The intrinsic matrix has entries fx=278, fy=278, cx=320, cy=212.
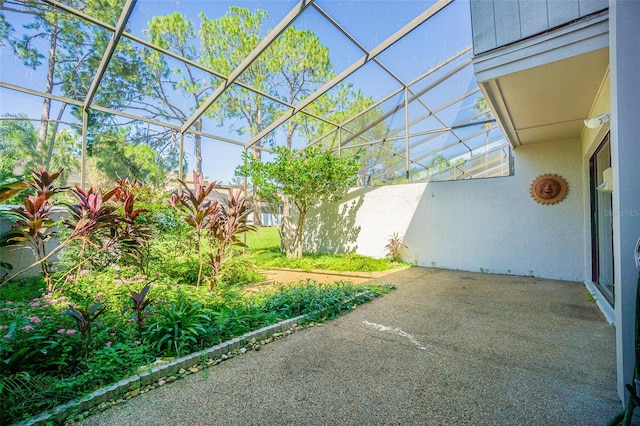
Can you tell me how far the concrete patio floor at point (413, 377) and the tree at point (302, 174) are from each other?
4.52m

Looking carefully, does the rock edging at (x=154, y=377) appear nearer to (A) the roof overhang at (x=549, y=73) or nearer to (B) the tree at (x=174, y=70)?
(A) the roof overhang at (x=549, y=73)

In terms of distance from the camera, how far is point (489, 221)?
6340 millimetres

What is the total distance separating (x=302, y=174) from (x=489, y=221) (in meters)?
4.59

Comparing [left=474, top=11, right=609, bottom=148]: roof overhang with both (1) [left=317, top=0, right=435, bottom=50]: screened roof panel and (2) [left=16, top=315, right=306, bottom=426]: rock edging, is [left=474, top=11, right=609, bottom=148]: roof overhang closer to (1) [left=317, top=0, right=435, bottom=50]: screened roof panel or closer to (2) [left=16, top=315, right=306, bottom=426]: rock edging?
(1) [left=317, top=0, right=435, bottom=50]: screened roof panel

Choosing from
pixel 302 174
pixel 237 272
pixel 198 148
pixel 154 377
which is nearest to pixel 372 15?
pixel 302 174

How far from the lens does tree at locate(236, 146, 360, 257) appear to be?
7.39 m

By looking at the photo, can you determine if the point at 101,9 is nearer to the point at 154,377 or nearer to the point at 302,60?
the point at 302,60

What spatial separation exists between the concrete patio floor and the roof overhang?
281cm

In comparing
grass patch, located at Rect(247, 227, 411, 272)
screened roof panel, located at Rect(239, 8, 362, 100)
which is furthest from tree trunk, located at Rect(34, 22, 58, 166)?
grass patch, located at Rect(247, 227, 411, 272)

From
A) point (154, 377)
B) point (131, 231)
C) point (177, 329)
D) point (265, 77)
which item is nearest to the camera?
point (154, 377)

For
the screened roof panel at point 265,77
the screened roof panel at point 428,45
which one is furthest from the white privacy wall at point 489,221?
the screened roof panel at point 428,45

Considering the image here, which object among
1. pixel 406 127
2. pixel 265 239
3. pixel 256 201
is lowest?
pixel 265 239

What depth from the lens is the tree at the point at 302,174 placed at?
291 inches

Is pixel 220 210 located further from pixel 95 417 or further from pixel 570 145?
pixel 570 145
